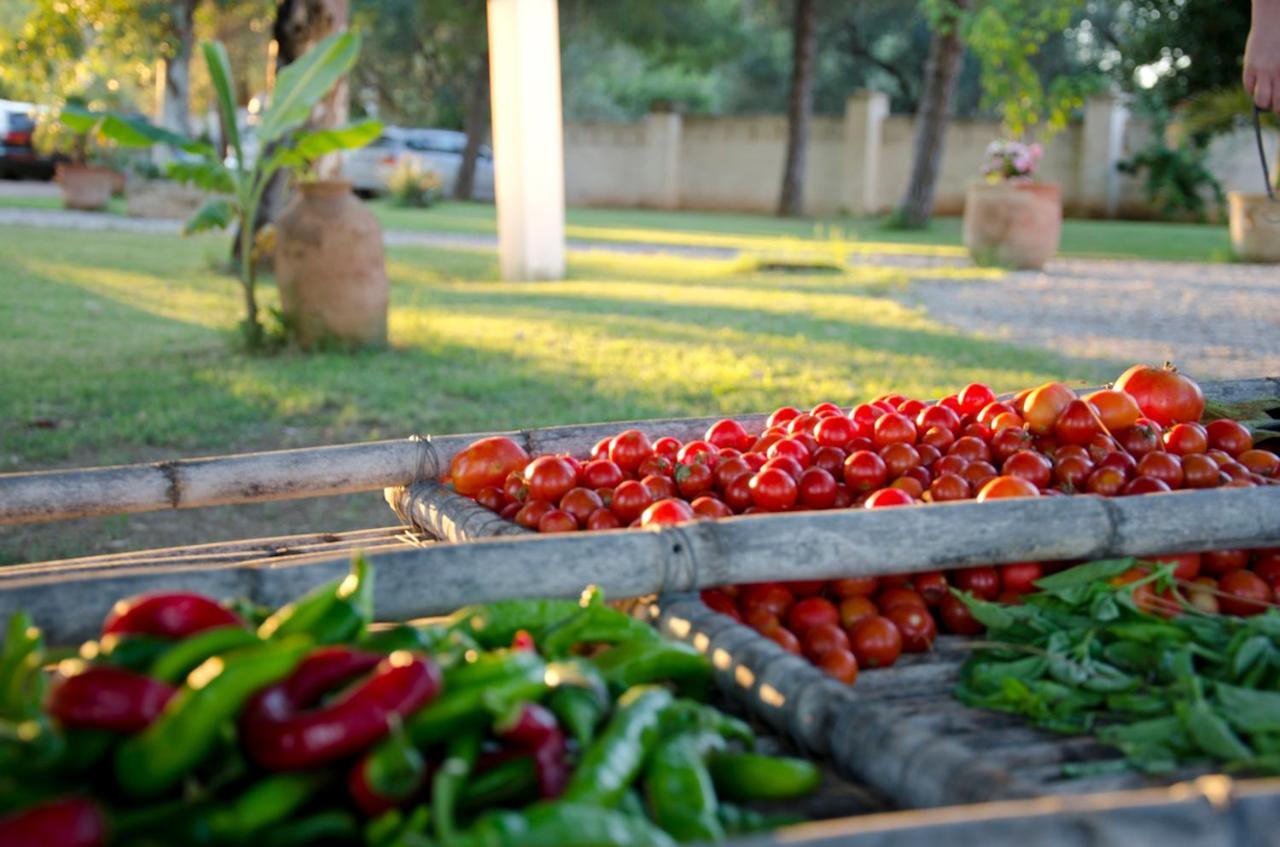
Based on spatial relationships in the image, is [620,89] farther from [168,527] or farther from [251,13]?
[168,527]

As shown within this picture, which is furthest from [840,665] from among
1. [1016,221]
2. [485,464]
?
[1016,221]

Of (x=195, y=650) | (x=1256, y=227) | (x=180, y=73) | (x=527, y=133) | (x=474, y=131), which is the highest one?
(x=180, y=73)

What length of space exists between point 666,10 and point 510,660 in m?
28.4

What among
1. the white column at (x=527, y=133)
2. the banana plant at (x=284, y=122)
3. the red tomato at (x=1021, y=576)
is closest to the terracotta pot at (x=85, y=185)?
the white column at (x=527, y=133)

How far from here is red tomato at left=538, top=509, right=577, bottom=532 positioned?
8.75 ft

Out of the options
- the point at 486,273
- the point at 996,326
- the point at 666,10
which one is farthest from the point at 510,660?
the point at 666,10

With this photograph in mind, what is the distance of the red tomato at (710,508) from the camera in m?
2.65

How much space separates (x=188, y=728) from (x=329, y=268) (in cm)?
749

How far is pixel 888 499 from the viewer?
2.56m

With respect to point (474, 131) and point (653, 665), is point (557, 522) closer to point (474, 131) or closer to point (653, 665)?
point (653, 665)

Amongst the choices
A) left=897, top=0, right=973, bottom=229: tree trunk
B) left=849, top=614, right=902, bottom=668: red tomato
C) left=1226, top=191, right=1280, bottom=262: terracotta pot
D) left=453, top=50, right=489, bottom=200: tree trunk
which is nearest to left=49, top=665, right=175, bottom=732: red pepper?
left=849, top=614, right=902, bottom=668: red tomato

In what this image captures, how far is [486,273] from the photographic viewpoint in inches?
563

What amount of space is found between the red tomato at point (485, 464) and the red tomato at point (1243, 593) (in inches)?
60.3

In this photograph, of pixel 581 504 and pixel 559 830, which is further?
pixel 581 504
